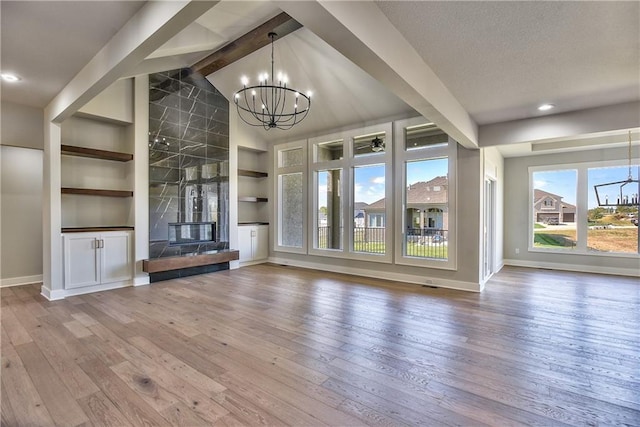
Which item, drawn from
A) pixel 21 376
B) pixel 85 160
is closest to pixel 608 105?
pixel 21 376

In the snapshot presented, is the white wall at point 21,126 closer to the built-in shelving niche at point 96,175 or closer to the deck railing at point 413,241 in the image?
the built-in shelving niche at point 96,175

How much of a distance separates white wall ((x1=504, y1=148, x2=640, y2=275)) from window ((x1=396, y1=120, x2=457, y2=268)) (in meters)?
3.19

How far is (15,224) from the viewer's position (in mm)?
5102

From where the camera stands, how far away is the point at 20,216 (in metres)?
5.15

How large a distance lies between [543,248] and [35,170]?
33.8 ft

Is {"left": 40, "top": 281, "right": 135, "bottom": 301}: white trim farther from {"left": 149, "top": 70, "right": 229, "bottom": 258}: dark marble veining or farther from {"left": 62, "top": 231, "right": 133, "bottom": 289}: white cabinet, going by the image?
{"left": 149, "top": 70, "right": 229, "bottom": 258}: dark marble veining

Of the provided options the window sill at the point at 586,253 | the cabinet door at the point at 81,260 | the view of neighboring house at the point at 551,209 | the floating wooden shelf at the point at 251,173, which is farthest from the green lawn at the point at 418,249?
the cabinet door at the point at 81,260

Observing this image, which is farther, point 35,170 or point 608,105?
point 35,170

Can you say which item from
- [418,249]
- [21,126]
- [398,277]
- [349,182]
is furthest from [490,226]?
[21,126]

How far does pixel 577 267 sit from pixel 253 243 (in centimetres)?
713

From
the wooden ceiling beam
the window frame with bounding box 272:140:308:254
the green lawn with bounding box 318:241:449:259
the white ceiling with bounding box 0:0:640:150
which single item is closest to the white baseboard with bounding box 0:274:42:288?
the white ceiling with bounding box 0:0:640:150

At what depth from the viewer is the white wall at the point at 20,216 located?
4.99 metres

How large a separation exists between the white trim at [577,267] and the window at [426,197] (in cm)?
330

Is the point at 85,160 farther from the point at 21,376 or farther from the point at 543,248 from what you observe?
the point at 543,248
